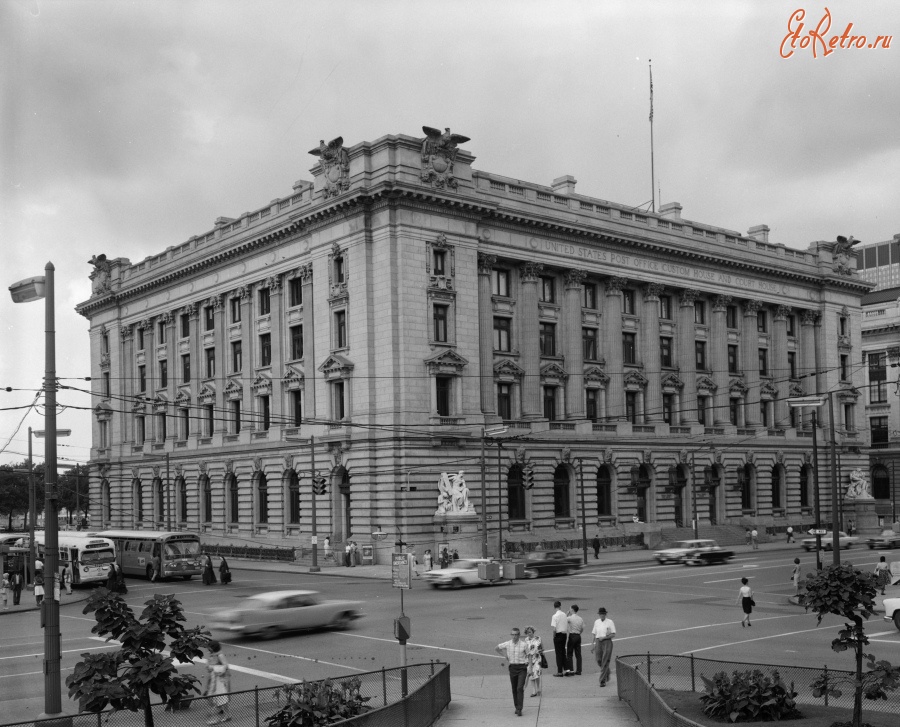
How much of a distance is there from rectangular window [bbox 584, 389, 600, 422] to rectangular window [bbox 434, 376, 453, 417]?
13142mm

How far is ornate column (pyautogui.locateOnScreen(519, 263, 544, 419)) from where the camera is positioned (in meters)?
70.2

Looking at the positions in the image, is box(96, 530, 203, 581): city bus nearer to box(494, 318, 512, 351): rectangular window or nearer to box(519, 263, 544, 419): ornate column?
box(494, 318, 512, 351): rectangular window

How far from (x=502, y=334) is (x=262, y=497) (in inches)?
829

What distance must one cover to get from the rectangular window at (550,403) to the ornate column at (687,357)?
1320 centimetres

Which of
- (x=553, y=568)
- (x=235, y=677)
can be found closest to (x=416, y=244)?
(x=553, y=568)

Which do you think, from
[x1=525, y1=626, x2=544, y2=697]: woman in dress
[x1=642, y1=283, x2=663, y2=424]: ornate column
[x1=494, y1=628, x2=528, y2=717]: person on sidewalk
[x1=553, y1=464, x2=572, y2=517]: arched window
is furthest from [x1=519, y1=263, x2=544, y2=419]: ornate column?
[x1=494, y1=628, x2=528, y2=717]: person on sidewalk

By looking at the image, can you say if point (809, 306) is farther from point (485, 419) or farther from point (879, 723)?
point (879, 723)

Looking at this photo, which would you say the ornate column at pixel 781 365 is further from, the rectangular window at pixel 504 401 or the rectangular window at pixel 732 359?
the rectangular window at pixel 504 401

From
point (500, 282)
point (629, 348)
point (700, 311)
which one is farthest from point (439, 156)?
point (700, 311)

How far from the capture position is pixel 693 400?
81.2m

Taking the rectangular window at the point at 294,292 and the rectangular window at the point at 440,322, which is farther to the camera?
the rectangular window at the point at 294,292

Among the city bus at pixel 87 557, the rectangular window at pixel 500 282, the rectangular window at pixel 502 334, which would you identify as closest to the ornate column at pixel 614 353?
the rectangular window at pixel 502 334

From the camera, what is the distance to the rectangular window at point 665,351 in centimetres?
8019

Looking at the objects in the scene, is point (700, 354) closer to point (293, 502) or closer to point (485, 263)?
point (485, 263)
